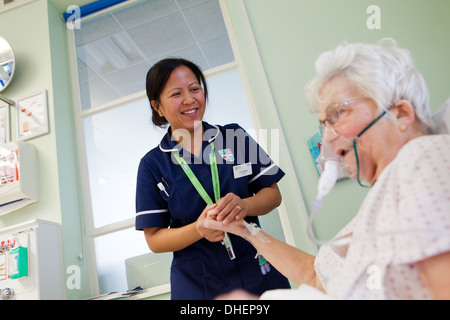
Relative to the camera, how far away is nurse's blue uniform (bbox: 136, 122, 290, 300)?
47.8 inches

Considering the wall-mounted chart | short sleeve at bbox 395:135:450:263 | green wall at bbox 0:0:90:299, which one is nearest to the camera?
short sleeve at bbox 395:135:450:263

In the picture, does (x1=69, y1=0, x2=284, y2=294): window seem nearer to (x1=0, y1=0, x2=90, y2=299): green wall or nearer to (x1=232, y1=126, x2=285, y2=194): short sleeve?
(x1=0, y1=0, x2=90, y2=299): green wall

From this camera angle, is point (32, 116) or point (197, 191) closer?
point (197, 191)

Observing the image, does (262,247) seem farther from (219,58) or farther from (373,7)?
(373,7)

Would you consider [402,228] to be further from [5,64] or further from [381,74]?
[5,64]

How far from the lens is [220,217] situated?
42.2 inches

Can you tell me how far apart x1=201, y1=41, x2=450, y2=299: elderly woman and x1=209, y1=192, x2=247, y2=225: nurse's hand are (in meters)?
0.02

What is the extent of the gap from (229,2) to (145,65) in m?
0.88

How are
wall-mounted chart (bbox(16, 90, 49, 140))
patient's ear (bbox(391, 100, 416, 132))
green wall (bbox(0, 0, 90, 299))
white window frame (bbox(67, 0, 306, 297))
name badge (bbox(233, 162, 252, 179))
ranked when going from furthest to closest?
wall-mounted chart (bbox(16, 90, 49, 140)) < green wall (bbox(0, 0, 90, 299)) < white window frame (bbox(67, 0, 306, 297)) < name badge (bbox(233, 162, 252, 179)) < patient's ear (bbox(391, 100, 416, 132))

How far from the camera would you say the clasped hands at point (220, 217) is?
1.08m

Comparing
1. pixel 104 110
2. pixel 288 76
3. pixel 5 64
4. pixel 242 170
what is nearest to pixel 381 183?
pixel 242 170

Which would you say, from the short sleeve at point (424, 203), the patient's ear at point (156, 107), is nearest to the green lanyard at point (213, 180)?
the patient's ear at point (156, 107)

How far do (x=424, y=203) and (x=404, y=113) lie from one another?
12.8 inches

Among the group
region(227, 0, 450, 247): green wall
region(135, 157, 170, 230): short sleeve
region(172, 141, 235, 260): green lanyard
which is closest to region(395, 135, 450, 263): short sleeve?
region(172, 141, 235, 260): green lanyard
